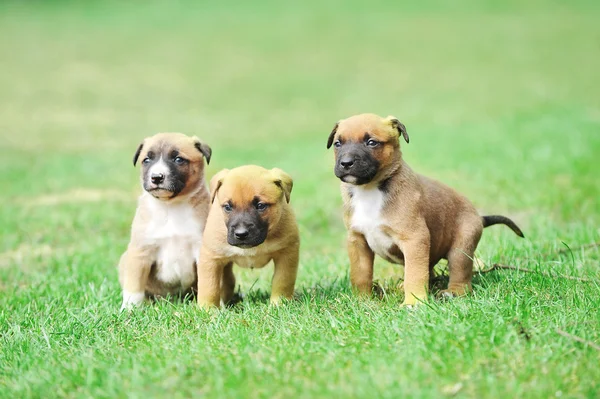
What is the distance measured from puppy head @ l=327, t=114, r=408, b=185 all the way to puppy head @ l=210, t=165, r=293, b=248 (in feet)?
1.64

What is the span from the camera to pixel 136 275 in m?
6.05

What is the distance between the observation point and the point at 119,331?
17.2 feet

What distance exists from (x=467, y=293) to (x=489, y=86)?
18.8 metres

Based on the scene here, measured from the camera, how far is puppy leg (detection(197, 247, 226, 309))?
5676 millimetres

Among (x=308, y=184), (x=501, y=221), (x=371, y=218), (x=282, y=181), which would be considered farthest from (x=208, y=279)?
(x=308, y=184)

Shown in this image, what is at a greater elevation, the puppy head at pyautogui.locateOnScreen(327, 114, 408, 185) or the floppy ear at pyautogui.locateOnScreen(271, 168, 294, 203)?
the puppy head at pyautogui.locateOnScreen(327, 114, 408, 185)

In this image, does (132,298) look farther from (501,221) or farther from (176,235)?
(501,221)

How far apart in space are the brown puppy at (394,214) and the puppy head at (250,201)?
0.50 m

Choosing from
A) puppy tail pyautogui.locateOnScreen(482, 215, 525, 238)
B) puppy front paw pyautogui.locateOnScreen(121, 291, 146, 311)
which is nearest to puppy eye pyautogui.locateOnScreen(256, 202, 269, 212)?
puppy front paw pyautogui.locateOnScreen(121, 291, 146, 311)

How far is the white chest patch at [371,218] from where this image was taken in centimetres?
542

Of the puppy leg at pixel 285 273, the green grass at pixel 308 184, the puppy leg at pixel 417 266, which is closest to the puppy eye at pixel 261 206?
the puppy leg at pixel 285 273

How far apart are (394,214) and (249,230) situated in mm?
994

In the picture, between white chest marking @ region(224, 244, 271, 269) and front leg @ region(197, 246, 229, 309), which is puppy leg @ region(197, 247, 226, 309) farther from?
white chest marking @ region(224, 244, 271, 269)

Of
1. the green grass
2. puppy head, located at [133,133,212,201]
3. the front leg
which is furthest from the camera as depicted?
puppy head, located at [133,133,212,201]
